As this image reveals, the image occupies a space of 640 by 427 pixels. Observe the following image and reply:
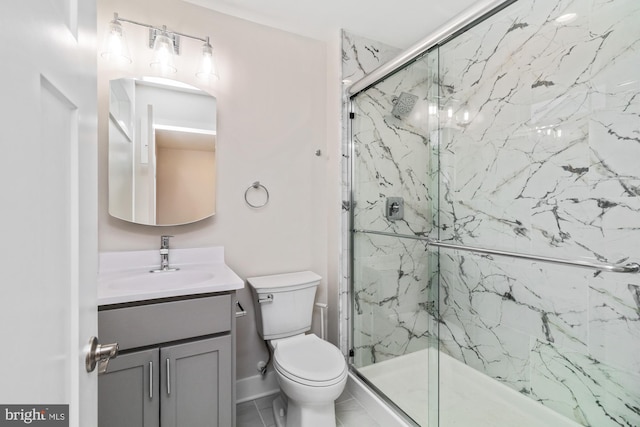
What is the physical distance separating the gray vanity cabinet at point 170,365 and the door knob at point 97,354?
717 millimetres

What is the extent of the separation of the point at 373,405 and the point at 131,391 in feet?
4.23

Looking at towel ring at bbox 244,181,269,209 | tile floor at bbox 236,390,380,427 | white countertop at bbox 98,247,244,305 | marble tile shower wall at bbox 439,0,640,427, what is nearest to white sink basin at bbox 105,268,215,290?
white countertop at bbox 98,247,244,305

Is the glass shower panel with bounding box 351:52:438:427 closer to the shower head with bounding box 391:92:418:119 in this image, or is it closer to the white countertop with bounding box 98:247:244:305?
→ the shower head with bounding box 391:92:418:119

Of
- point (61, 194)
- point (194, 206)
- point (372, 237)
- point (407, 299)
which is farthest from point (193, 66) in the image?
point (407, 299)

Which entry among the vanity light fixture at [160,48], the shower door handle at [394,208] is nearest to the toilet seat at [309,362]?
the shower door handle at [394,208]

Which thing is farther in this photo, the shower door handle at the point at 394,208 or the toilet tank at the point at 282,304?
the shower door handle at the point at 394,208

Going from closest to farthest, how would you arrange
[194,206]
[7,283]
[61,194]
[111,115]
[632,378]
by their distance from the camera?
[7,283] < [61,194] < [632,378] < [111,115] < [194,206]

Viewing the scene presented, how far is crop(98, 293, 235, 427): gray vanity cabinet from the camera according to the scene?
124cm

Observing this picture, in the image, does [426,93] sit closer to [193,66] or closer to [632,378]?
[193,66]

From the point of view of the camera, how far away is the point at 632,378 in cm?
145

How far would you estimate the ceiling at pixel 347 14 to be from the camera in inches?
72.2

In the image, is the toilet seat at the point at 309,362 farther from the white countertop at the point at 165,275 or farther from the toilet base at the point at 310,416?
the white countertop at the point at 165,275

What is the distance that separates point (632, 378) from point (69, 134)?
225cm

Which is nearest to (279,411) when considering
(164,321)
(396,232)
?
(164,321)
